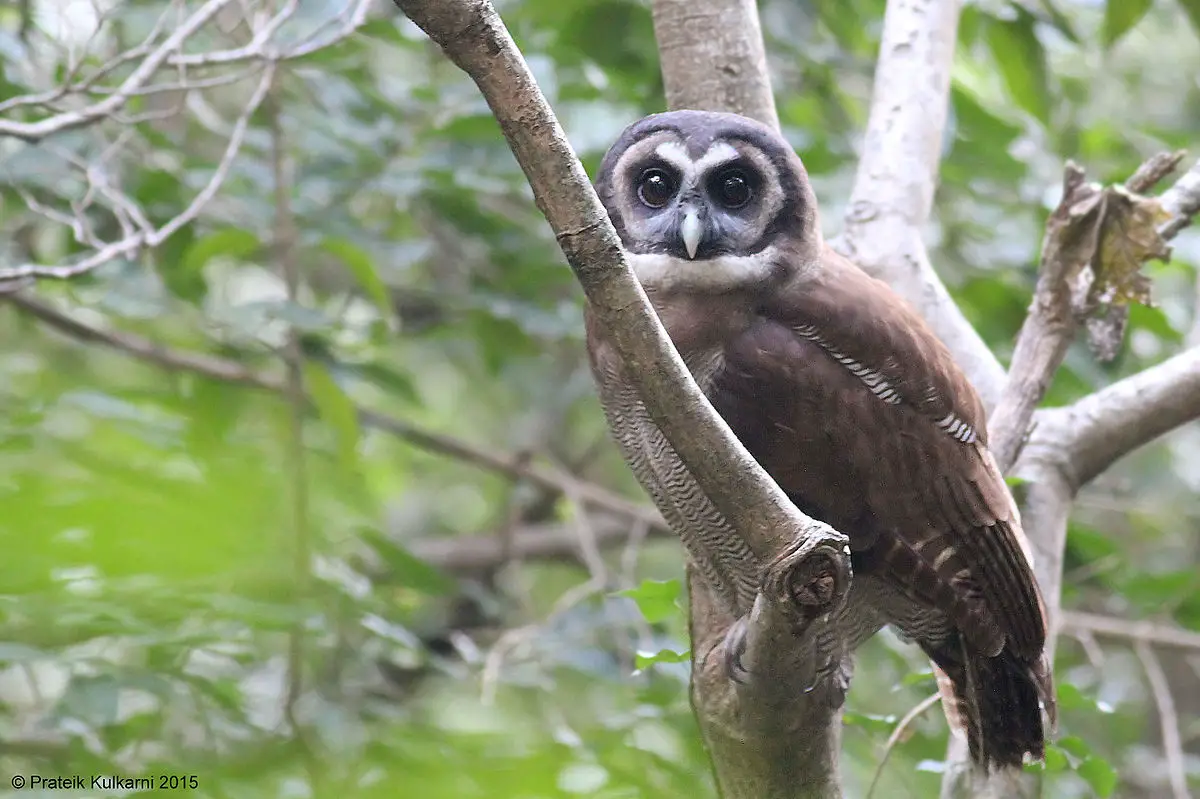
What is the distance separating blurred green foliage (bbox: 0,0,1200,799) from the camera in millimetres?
2586

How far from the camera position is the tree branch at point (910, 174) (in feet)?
11.4

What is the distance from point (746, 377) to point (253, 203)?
2008 mm

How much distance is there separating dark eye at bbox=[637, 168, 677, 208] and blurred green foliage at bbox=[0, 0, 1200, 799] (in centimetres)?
92

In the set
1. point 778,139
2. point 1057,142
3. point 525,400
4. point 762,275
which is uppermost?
point 1057,142

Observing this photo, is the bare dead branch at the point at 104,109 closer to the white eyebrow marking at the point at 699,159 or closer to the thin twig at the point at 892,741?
the white eyebrow marking at the point at 699,159

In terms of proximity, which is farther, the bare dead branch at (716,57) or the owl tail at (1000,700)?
the bare dead branch at (716,57)

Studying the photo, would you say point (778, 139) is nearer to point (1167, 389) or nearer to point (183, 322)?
point (1167, 389)

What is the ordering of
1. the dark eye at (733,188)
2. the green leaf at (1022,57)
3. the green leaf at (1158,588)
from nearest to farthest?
the dark eye at (733,188), the green leaf at (1158,588), the green leaf at (1022,57)

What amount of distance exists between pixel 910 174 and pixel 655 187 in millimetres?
1040

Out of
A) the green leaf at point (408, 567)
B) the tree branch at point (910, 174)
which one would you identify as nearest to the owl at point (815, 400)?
the tree branch at point (910, 174)

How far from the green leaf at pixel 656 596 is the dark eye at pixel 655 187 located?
2.94 ft

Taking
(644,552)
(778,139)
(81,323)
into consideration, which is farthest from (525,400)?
(778,139)

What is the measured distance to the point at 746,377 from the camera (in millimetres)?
2660

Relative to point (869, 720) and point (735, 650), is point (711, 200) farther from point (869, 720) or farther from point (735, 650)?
point (869, 720)
